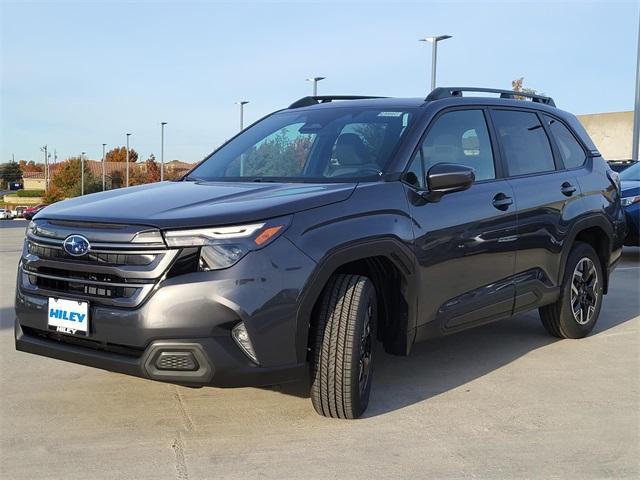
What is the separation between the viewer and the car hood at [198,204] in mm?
3244

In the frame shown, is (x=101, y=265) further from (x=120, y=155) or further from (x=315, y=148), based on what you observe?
(x=120, y=155)

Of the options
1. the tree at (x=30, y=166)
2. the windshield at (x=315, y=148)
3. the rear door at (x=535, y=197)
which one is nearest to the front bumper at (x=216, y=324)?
the windshield at (x=315, y=148)

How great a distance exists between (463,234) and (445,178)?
442 mm

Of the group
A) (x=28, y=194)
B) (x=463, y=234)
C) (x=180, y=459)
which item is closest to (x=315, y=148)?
(x=463, y=234)

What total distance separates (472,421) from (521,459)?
501 mm

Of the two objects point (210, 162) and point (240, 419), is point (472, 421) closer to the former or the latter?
point (240, 419)

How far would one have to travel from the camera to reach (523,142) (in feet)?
17.0

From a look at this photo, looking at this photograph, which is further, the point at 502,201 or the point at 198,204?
the point at 502,201

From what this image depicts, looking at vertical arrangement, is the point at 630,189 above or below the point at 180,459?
above

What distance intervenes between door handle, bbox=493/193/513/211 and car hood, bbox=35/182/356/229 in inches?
48.4

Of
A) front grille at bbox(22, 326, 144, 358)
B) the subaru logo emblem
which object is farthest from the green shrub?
the subaru logo emblem

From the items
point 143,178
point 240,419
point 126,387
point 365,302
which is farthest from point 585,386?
point 143,178

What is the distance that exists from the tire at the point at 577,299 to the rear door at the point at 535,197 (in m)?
0.24

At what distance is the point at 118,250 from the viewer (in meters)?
3.25
